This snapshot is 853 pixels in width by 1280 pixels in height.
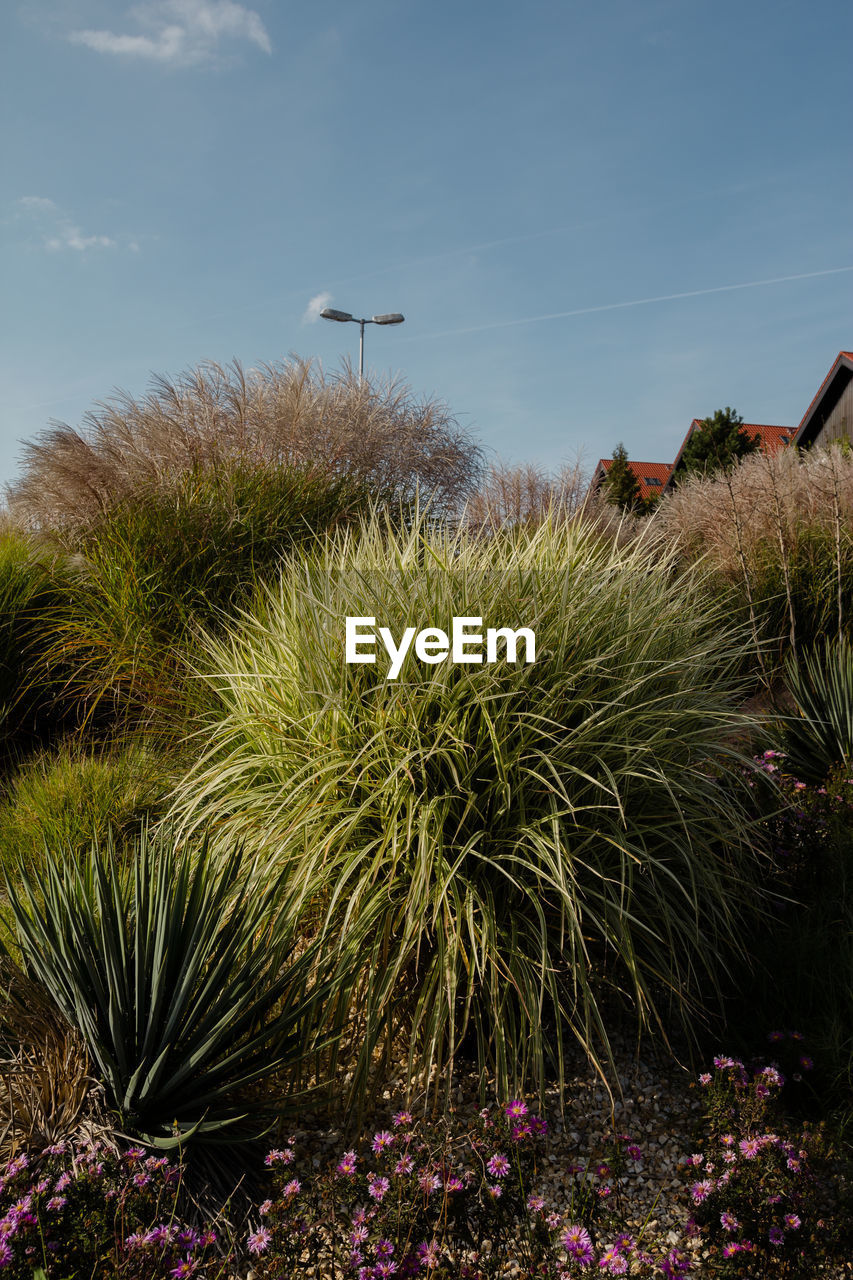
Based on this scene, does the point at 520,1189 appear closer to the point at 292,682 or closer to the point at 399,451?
the point at 292,682

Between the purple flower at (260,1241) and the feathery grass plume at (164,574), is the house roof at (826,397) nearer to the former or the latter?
the feathery grass plume at (164,574)

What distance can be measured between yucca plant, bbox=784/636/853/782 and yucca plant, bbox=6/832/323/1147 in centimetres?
345

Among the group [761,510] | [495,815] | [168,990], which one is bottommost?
[168,990]

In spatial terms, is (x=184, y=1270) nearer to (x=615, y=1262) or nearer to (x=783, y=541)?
(x=615, y=1262)

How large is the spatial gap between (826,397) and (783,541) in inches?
852

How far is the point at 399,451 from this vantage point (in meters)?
9.28

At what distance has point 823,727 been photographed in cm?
473

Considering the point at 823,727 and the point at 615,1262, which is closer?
the point at 615,1262

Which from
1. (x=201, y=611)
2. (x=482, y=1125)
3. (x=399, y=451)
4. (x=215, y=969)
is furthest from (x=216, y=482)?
(x=482, y=1125)

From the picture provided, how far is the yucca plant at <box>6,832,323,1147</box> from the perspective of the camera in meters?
2.16

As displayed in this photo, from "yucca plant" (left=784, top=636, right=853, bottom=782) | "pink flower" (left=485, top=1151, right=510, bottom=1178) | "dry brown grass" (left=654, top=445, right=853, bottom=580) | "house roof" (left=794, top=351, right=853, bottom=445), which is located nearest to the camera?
"pink flower" (left=485, top=1151, right=510, bottom=1178)

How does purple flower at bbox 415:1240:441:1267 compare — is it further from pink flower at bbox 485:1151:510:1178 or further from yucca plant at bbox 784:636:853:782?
yucca plant at bbox 784:636:853:782

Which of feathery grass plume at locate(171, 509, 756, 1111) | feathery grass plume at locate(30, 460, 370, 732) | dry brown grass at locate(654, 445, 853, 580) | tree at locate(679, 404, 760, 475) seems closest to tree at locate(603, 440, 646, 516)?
tree at locate(679, 404, 760, 475)

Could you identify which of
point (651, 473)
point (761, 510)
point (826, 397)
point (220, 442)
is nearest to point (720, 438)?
point (826, 397)
